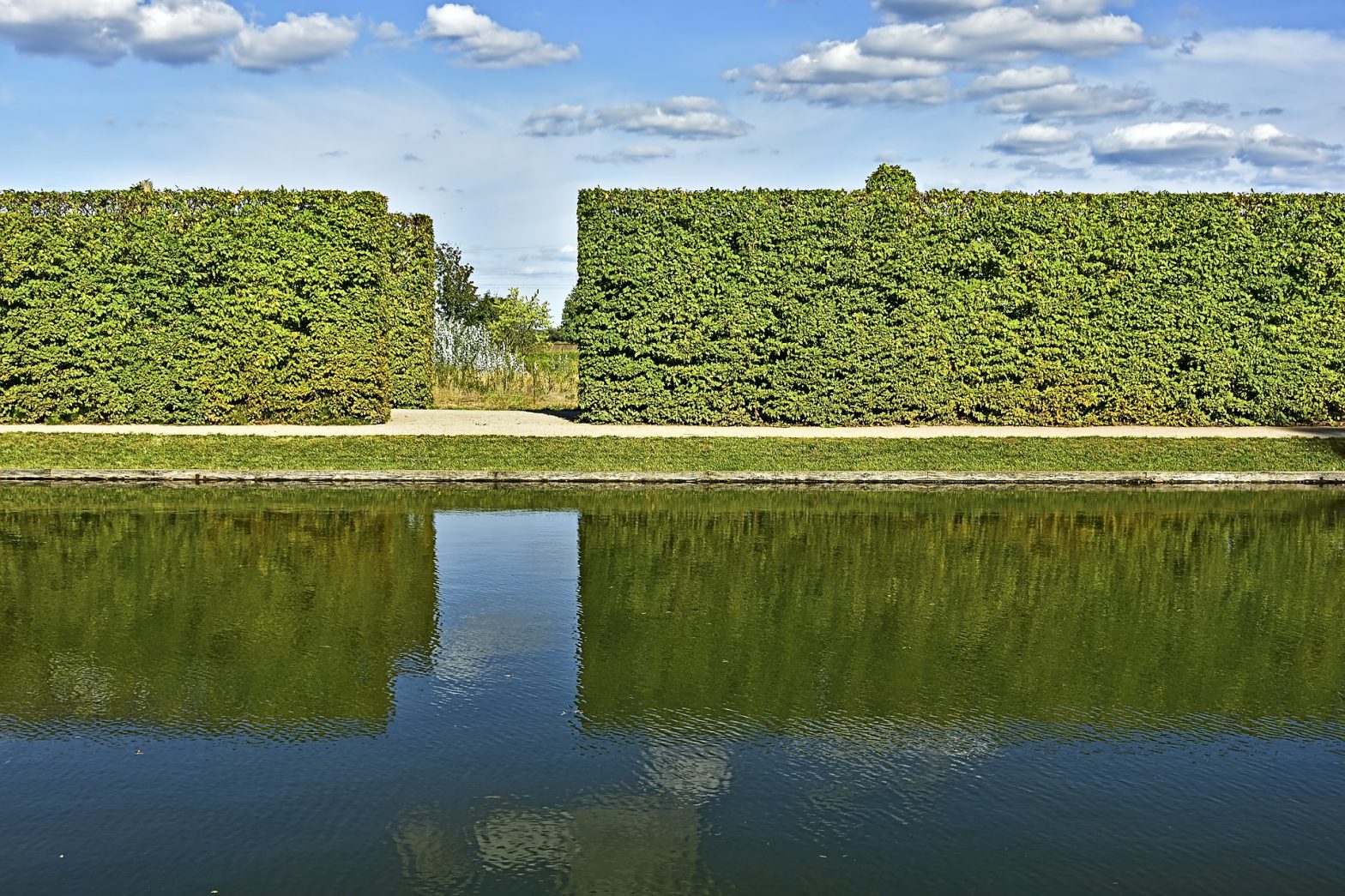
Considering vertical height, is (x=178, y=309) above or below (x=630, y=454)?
above

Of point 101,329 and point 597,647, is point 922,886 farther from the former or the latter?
point 101,329

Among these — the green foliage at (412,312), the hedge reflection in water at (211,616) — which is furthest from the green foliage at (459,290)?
the hedge reflection in water at (211,616)

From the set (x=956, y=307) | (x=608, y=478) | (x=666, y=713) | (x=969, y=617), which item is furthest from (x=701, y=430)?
(x=666, y=713)

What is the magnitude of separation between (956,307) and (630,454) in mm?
7725

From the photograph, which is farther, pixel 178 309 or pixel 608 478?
pixel 178 309

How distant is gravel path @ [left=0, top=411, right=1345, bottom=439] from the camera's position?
21.9 m

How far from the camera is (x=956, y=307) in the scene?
2453 centimetres

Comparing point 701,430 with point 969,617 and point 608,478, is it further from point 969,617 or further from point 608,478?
point 969,617

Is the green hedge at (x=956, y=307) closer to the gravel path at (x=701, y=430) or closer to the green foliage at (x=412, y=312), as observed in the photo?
the gravel path at (x=701, y=430)

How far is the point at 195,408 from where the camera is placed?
23.9 meters

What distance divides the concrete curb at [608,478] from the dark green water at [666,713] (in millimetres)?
5381

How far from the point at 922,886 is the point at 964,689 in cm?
313

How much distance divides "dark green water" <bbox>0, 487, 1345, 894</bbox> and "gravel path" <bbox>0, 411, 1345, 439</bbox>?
7517 mm

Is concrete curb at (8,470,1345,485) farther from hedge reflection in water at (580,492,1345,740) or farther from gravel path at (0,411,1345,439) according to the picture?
hedge reflection in water at (580,492,1345,740)
